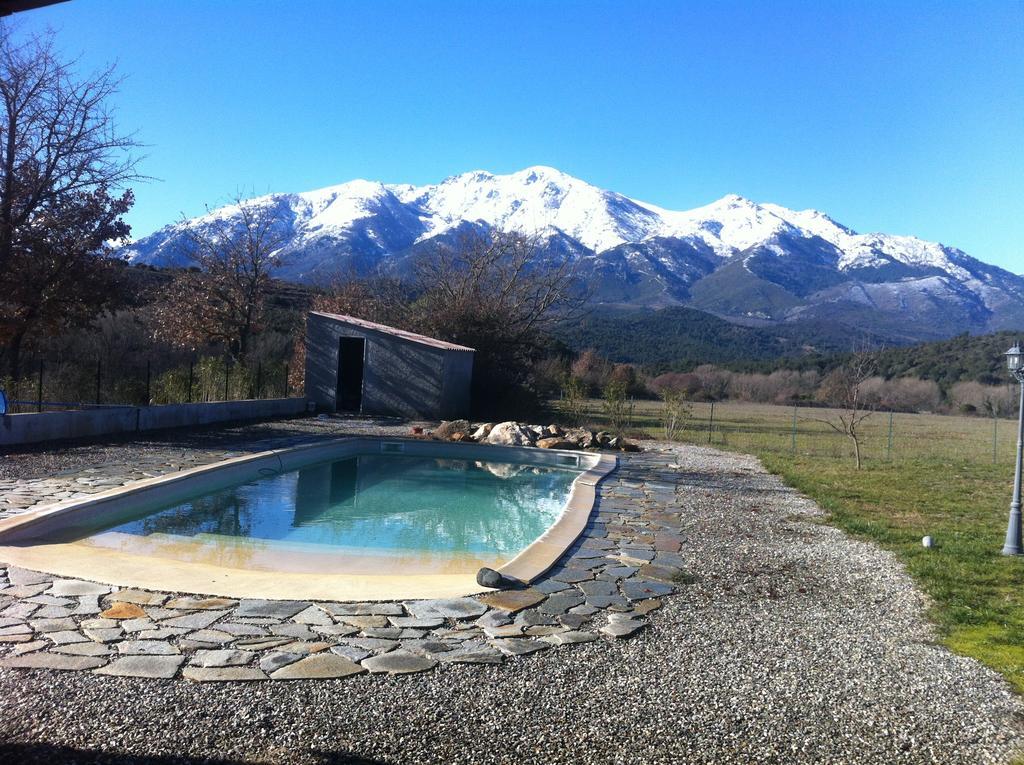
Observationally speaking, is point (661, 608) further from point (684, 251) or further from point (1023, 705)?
point (684, 251)

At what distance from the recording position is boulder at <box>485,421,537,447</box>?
16531 millimetres

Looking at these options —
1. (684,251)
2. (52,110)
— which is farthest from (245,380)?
(684,251)

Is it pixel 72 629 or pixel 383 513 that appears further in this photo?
pixel 383 513

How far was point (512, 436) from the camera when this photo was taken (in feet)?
54.7

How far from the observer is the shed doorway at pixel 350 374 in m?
21.7

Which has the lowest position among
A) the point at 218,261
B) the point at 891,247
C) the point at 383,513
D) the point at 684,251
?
the point at 383,513

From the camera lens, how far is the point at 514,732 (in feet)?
11.2

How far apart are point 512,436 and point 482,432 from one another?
0.92 meters

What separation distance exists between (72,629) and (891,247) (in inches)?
8260

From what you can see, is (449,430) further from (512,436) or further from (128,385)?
(128,385)

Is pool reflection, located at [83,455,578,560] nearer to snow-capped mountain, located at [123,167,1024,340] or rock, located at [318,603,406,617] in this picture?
rock, located at [318,603,406,617]

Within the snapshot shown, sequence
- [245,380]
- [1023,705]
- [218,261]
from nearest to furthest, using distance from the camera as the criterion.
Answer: [1023,705] < [245,380] < [218,261]

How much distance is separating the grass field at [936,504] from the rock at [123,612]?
4.98 m

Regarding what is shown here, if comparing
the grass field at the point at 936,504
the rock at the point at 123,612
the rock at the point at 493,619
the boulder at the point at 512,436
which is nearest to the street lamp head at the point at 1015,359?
the grass field at the point at 936,504
